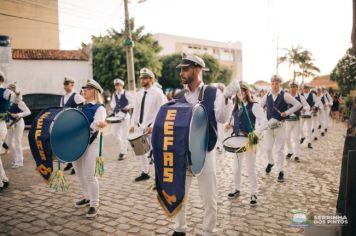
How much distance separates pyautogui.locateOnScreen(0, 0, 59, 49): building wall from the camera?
29.6 meters

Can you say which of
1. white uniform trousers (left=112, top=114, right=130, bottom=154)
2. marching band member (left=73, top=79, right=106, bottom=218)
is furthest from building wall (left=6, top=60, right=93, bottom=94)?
marching band member (left=73, top=79, right=106, bottom=218)

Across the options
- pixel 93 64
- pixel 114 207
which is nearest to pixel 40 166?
pixel 114 207

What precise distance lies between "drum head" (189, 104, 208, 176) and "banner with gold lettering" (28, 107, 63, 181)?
2279mm

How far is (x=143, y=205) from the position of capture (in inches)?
209

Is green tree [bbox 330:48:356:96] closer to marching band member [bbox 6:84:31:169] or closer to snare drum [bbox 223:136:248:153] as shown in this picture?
snare drum [bbox 223:136:248:153]

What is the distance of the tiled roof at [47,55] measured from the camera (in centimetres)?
2309

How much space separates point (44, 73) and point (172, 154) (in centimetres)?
2322

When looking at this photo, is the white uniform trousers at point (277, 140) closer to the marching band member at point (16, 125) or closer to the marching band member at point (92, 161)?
the marching band member at point (92, 161)

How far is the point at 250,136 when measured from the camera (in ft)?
16.3

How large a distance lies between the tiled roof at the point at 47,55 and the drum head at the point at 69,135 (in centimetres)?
2120

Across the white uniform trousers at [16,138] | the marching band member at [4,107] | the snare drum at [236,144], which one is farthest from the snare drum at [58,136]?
the white uniform trousers at [16,138]

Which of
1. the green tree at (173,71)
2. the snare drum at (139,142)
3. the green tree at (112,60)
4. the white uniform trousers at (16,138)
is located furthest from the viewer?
the green tree at (173,71)

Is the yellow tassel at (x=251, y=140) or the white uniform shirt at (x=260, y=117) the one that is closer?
the yellow tassel at (x=251, y=140)

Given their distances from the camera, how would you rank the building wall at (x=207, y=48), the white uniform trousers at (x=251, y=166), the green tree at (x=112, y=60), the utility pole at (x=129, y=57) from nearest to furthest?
the white uniform trousers at (x=251, y=166) → the utility pole at (x=129, y=57) → the green tree at (x=112, y=60) → the building wall at (x=207, y=48)
